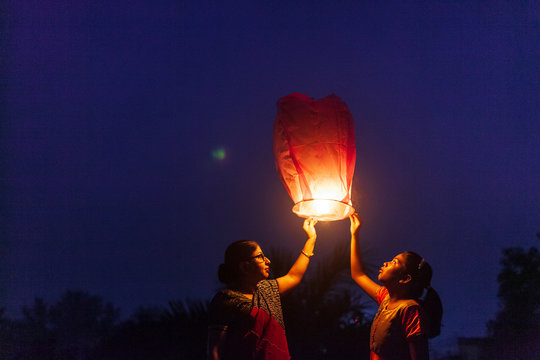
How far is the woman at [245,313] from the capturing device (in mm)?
2529

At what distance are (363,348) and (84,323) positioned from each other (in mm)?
11049

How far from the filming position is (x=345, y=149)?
113 inches

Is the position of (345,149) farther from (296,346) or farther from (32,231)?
(32,231)

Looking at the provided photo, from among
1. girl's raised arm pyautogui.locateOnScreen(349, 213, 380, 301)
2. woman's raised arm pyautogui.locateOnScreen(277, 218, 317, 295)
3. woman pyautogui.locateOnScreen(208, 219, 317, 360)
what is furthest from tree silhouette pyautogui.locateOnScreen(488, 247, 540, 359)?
woman pyautogui.locateOnScreen(208, 219, 317, 360)

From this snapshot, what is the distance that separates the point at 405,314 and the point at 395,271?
0.29 meters

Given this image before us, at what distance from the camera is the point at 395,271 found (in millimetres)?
2781

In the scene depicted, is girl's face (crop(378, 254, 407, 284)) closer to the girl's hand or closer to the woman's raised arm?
the girl's hand

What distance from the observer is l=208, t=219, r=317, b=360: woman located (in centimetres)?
253

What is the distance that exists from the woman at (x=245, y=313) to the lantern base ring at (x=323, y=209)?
444mm

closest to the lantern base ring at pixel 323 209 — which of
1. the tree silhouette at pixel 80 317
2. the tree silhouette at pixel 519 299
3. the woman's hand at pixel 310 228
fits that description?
the woman's hand at pixel 310 228

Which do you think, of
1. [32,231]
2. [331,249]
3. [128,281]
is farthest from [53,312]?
[128,281]

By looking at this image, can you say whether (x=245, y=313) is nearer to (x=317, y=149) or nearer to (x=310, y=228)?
(x=310, y=228)

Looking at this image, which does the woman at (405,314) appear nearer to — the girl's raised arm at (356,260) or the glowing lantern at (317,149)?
the girl's raised arm at (356,260)

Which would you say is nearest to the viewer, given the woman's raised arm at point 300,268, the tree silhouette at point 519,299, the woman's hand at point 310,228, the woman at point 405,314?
the woman at point 405,314
